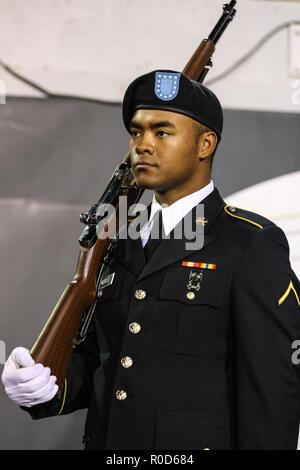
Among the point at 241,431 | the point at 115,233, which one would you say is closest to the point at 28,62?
the point at 115,233

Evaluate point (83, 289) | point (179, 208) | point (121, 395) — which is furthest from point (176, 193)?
point (121, 395)

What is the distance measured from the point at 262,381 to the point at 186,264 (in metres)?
0.24

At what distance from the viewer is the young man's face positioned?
1.04m

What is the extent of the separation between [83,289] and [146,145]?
0.95ft

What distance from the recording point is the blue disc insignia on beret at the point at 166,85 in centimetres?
106

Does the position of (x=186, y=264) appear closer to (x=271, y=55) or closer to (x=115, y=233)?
(x=115, y=233)

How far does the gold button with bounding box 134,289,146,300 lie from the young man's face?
186 mm

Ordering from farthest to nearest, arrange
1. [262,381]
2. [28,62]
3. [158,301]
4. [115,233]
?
[28,62], [115,233], [158,301], [262,381]

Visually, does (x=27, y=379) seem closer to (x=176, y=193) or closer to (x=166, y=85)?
(x=176, y=193)

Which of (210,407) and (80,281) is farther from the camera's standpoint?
(80,281)

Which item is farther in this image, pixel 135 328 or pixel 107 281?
pixel 107 281

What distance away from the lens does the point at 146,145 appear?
1.04m

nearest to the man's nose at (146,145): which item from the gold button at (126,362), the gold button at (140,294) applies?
the gold button at (140,294)

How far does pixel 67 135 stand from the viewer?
6.31 ft
